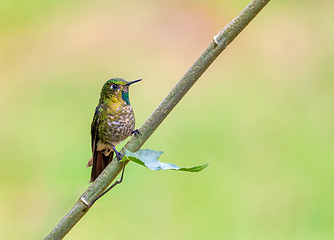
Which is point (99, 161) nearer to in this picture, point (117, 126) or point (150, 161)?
point (117, 126)

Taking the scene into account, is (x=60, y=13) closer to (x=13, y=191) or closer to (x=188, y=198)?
(x=13, y=191)

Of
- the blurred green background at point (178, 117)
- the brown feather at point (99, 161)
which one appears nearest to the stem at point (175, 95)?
the brown feather at point (99, 161)

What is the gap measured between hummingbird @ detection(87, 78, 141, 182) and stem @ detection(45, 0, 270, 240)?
795mm

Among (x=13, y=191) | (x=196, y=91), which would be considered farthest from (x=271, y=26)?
(x=13, y=191)

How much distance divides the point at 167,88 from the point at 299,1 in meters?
2.14

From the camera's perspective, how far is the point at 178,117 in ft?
16.4

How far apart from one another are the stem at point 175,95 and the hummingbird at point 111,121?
795mm

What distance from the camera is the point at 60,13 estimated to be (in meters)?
6.22

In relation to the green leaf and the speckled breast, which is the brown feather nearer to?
the speckled breast

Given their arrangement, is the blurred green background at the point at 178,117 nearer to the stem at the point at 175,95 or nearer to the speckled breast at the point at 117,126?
the speckled breast at the point at 117,126

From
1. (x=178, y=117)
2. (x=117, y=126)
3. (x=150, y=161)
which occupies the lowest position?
(x=150, y=161)

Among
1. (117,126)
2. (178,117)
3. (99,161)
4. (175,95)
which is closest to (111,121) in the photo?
(117,126)

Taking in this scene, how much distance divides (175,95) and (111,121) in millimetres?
983

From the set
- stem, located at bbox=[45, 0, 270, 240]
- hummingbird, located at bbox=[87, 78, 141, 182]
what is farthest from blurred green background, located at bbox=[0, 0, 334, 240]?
stem, located at bbox=[45, 0, 270, 240]
